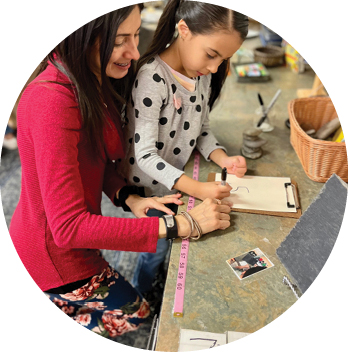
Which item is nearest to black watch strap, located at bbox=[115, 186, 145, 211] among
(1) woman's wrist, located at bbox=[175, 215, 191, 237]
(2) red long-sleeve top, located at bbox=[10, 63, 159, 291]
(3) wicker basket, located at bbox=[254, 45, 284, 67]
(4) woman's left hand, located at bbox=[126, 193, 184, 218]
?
(4) woman's left hand, located at bbox=[126, 193, 184, 218]

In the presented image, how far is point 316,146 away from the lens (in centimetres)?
115

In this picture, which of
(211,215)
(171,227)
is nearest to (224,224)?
(211,215)

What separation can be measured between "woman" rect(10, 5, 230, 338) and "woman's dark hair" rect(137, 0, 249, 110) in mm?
167

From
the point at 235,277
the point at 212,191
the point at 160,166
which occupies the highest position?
the point at 160,166

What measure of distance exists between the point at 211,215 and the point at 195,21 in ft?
2.09

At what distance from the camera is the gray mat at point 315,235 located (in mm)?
790

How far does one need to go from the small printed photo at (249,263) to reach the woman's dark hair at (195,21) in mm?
712

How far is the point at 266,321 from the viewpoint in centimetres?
83

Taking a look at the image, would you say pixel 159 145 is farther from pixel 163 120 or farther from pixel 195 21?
pixel 195 21

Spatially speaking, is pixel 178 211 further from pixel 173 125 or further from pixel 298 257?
pixel 298 257

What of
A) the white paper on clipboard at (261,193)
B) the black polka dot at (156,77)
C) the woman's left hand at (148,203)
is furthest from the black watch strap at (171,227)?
the black polka dot at (156,77)

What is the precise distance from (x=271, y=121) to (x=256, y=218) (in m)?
0.73

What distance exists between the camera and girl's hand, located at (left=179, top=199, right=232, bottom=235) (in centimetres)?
101

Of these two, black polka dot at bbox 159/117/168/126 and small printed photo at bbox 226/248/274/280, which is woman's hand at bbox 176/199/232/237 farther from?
Result: black polka dot at bbox 159/117/168/126
